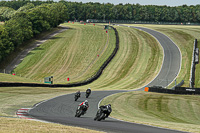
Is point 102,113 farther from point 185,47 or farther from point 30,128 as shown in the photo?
point 185,47

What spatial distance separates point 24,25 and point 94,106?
3272 inches

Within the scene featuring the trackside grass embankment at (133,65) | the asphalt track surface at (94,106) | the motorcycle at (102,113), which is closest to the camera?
the asphalt track surface at (94,106)

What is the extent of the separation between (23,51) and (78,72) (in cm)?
3271

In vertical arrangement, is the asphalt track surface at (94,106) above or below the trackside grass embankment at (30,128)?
below

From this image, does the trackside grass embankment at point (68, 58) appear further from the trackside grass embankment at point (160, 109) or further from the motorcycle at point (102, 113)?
the motorcycle at point (102, 113)

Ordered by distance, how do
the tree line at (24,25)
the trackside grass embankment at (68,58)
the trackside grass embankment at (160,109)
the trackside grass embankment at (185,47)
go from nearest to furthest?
the trackside grass embankment at (160,109) < the trackside grass embankment at (185,47) < the trackside grass embankment at (68,58) < the tree line at (24,25)

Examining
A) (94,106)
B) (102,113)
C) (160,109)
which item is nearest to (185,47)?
(160,109)

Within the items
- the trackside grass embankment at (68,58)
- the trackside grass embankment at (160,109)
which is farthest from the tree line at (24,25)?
the trackside grass embankment at (160,109)

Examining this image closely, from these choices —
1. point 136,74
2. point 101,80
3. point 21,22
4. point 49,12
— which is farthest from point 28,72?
point 49,12

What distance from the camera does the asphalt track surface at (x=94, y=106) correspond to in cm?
1772

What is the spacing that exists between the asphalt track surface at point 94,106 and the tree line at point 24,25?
4214 cm

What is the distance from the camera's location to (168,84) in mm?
61469

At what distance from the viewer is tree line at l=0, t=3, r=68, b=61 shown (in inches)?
3576

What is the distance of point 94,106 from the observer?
31.8m
